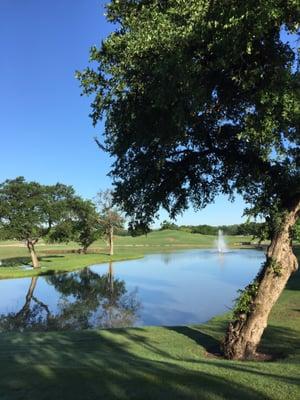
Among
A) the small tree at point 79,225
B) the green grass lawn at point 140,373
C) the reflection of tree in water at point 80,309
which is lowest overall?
the reflection of tree in water at point 80,309

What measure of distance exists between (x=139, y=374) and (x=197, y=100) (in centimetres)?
510

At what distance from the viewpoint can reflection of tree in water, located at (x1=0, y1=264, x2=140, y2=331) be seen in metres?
21.9

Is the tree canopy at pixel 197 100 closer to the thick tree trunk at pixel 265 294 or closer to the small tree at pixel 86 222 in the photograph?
the thick tree trunk at pixel 265 294

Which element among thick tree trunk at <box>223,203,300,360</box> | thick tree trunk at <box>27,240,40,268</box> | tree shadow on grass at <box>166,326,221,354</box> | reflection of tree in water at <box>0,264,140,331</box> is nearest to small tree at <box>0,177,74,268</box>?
thick tree trunk at <box>27,240,40,268</box>

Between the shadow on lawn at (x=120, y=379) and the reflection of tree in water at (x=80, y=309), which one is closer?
the shadow on lawn at (x=120, y=379)

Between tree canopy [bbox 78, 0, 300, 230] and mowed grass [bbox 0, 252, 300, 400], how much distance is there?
11.8 ft

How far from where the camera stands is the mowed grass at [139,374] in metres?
7.01

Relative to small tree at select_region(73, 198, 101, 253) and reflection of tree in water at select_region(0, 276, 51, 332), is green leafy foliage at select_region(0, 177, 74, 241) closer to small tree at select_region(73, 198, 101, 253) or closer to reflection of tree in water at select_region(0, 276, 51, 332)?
small tree at select_region(73, 198, 101, 253)

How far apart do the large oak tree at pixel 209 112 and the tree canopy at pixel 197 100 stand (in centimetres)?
2

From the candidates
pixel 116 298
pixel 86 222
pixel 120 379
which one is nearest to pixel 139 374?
pixel 120 379

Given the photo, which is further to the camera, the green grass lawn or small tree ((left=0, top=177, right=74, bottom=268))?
small tree ((left=0, top=177, right=74, bottom=268))

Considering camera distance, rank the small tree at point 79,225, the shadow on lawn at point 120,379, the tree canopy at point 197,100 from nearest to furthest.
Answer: the shadow on lawn at point 120,379
the tree canopy at point 197,100
the small tree at point 79,225

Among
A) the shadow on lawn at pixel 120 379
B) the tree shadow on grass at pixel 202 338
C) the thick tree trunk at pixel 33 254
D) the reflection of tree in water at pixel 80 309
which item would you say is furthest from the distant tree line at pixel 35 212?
the shadow on lawn at pixel 120 379

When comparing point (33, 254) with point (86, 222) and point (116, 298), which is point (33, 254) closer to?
point (86, 222)
